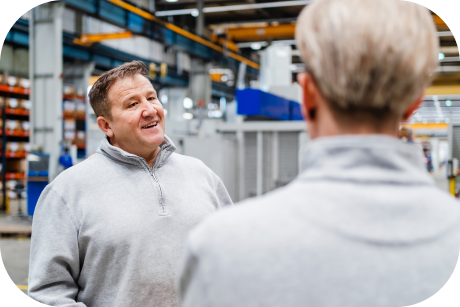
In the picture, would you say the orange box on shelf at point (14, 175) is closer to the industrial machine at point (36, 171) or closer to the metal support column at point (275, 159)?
the industrial machine at point (36, 171)

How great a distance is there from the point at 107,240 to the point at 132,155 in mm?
342

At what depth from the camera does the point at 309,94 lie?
2.25 feet

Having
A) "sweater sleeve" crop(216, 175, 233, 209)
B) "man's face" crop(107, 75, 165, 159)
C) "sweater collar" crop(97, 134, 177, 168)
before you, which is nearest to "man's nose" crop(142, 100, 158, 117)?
"man's face" crop(107, 75, 165, 159)

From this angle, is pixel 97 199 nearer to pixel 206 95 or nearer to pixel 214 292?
pixel 214 292

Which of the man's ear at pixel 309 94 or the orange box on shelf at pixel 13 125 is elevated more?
the man's ear at pixel 309 94

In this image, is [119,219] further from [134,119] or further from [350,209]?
[350,209]

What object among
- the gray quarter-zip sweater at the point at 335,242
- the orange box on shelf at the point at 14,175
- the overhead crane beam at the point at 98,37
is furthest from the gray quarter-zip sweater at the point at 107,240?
the overhead crane beam at the point at 98,37

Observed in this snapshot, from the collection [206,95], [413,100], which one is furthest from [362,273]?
[206,95]

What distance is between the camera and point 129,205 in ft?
5.38

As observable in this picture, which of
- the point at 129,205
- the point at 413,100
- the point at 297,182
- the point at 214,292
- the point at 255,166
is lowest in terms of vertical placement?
the point at 255,166

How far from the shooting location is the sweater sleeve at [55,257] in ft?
5.01

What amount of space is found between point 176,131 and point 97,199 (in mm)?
8447

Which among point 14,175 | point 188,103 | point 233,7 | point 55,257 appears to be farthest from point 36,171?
point 233,7

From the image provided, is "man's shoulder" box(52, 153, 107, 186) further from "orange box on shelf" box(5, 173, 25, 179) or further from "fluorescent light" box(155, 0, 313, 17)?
"fluorescent light" box(155, 0, 313, 17)
